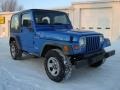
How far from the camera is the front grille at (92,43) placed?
654 centimetres

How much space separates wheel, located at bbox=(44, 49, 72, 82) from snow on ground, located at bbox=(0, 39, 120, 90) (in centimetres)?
19

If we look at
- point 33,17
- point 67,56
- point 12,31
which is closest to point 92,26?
point 12,31

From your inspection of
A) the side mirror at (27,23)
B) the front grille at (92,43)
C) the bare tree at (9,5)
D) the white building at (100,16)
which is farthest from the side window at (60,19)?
the bare tree at (9,5)

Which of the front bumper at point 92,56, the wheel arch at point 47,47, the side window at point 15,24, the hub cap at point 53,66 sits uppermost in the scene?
the side window at point 15,24

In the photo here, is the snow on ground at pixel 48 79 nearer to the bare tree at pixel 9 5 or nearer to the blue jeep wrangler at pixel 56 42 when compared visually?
the blue jeep wrangler at pixel 56 42

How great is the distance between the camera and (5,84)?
6.14 m

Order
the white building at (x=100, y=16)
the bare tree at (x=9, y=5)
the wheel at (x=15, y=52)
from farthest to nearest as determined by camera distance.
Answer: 1. the bare tree at (x=9, y=5)
2. the white building at (x=100, y=16)
3. the wheel at (x=15, y=52)

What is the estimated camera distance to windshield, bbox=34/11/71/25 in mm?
7789

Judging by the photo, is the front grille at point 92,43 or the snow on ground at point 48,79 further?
the front grille at point 92,43

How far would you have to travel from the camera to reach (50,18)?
8102 mm

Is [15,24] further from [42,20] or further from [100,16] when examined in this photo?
[100,16]

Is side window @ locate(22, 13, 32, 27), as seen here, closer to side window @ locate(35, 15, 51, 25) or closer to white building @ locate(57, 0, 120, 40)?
side window @ locate(35, 15, 51, 25)

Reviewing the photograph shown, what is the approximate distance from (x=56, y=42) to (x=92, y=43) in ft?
3.24

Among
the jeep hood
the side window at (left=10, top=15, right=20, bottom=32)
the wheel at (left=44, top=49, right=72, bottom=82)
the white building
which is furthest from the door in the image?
the white building
